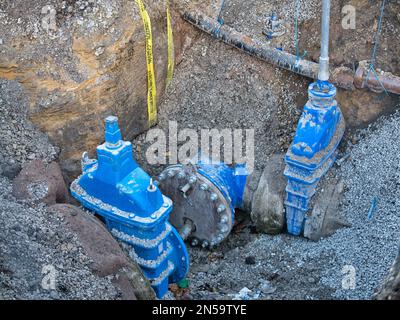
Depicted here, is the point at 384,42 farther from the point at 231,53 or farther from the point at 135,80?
the point at 135,80

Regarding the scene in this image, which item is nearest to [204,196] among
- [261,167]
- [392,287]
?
[261,167]

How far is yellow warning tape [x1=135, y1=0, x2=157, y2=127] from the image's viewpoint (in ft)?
15.9

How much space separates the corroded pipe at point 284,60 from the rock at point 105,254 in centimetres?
226

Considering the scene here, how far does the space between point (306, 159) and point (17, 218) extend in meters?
2.21

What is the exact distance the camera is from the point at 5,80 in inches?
179

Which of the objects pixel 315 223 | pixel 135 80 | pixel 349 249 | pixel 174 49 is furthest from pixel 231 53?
pixel 349 249

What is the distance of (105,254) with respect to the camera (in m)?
3.68

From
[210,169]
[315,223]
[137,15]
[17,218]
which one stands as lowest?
[315,223]

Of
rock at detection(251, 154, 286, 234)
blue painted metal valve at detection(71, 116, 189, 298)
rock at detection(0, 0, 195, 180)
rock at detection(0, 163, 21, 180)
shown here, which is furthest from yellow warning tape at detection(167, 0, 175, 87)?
rock at detection(0, 163, 21, 180)

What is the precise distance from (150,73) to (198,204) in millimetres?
1254

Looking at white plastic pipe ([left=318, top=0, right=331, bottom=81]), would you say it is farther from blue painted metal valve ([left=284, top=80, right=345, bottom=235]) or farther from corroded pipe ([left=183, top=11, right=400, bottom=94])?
corroded pipe ([left=183, top=11, right=400, bottom=94])

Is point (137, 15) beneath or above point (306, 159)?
above

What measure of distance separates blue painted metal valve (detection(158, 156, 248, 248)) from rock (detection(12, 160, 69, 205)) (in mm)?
920

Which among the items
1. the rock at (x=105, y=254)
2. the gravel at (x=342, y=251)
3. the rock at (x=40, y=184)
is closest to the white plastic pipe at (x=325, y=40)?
the gravel at (x=342, y=251)
